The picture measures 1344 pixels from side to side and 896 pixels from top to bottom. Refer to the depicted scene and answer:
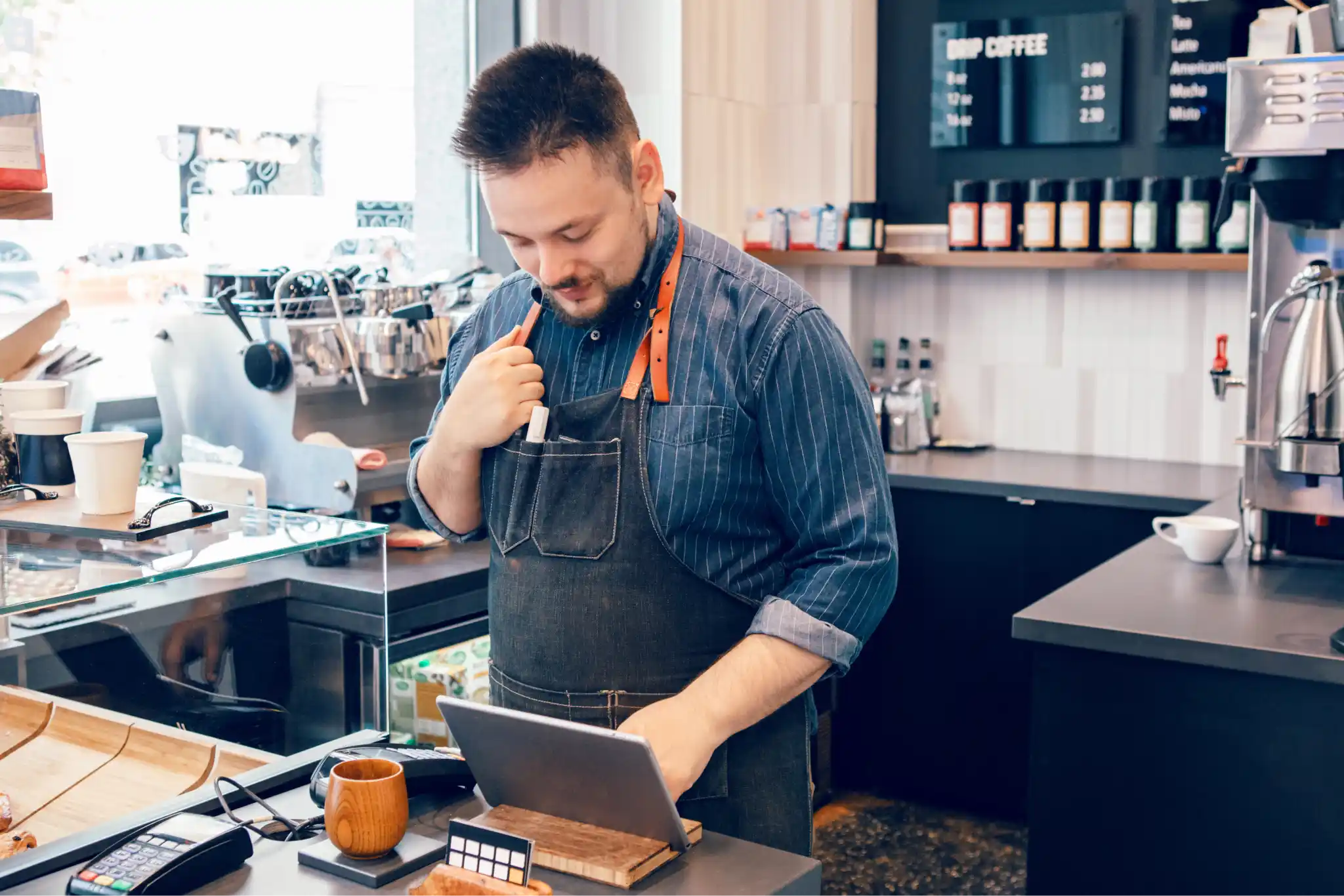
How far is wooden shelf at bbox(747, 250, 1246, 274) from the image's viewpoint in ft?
12.7

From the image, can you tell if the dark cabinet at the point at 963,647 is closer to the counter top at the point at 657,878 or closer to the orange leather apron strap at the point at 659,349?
the orange leather apron strap at the point at 659,349

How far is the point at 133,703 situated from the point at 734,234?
3.16 meters

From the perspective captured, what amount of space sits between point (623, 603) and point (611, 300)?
14.0 inches

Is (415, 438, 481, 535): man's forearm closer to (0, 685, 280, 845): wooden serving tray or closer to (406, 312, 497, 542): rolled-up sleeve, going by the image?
(406, 312, 497, 542): rolled-up sleeve

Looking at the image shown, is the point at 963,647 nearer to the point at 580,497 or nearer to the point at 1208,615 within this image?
the point at 1208,615

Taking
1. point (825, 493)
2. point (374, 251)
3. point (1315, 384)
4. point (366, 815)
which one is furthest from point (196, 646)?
point (374, 251)

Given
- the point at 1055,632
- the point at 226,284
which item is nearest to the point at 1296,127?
the point at 1055,632

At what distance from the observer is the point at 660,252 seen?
67.4 inches

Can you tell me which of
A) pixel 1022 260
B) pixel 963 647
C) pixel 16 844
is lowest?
pixel 963 647

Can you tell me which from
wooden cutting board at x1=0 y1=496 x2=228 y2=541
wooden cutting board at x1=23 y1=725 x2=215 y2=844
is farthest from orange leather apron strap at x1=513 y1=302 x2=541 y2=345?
wooden cutting board at x1=23 y1=725 x2=215 y2=844

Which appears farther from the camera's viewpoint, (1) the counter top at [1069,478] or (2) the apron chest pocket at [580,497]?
(1) the counter top at [1069,478]

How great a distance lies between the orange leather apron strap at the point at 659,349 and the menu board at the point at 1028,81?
111 inches

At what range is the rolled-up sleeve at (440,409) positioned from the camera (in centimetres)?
182

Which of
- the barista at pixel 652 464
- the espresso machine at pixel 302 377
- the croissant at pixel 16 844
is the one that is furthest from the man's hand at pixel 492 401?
the espresso machine at pixel 302 377
